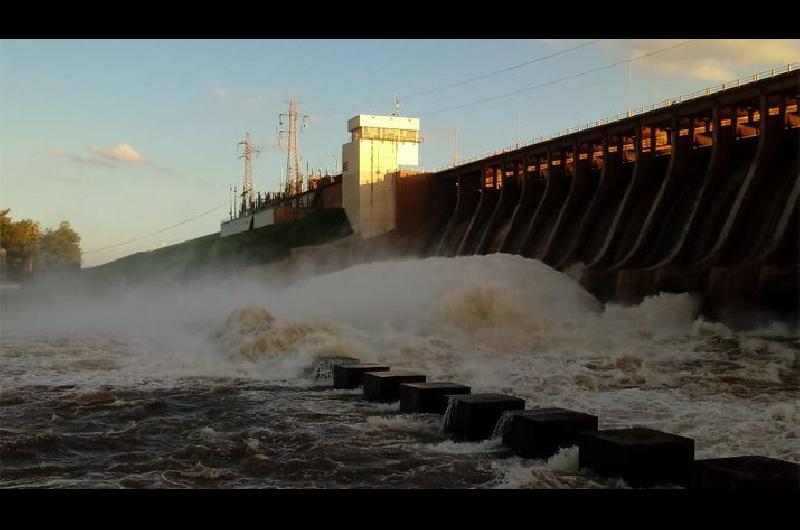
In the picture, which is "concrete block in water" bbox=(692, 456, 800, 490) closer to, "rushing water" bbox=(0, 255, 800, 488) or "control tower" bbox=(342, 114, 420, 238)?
"rushing water" bbox=(0, 255, 800, 488)

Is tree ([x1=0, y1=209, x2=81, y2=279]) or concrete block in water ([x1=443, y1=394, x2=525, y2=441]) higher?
tree ([x1=0, y1=209, x2=81, y2=279])

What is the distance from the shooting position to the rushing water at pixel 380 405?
781 cm

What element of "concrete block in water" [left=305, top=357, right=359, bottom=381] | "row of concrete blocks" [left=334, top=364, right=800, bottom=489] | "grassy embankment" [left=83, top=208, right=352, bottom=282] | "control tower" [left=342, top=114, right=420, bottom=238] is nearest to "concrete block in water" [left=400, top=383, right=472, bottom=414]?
"row of concrete blocks" [left=334, top=364, right=800, bottom=489]

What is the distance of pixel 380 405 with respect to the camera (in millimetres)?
11859

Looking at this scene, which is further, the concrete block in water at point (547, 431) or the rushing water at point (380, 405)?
the concrete block in water at point (547, 431)

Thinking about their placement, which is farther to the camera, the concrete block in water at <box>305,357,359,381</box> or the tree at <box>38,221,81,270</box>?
the tree at <box>38,221,81,270</box>

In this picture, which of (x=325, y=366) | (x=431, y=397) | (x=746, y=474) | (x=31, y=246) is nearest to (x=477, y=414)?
(x=431, y=397)

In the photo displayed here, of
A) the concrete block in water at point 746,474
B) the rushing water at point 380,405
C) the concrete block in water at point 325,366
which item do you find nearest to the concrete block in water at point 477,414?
the rushing water at point 380,405

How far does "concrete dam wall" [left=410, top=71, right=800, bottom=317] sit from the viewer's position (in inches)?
902

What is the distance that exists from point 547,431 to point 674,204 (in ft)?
76.6

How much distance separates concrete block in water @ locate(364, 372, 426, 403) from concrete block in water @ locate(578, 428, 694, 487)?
552 cm

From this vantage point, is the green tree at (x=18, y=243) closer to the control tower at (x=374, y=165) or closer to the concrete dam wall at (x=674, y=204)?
the control tower at (x=374, y=165)
